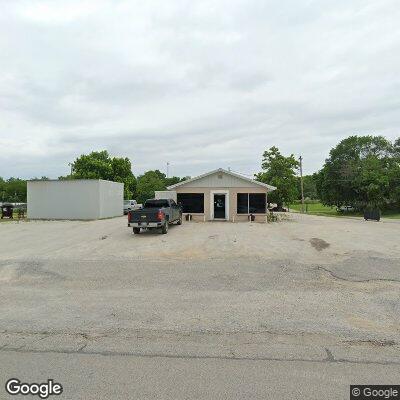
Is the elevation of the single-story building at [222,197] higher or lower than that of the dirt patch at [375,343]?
higher

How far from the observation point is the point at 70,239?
1848 cm

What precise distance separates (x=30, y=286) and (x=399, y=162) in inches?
2269

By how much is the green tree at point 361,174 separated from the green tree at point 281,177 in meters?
18.3

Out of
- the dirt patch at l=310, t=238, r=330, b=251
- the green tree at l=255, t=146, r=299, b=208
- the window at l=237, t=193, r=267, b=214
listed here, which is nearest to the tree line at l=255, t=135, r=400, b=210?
the green tree at l=255, t=146, r=299, b=208

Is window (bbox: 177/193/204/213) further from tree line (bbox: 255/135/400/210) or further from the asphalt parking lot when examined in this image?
tree line (bbox: 255/135/400/210)

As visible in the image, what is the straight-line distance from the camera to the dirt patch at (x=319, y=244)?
15078 millimetres

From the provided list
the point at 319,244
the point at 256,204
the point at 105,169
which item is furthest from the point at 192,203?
the point at 105,169

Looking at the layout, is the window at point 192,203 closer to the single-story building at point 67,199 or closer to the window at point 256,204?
the window at point 256,204

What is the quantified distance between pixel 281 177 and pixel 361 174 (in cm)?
2082

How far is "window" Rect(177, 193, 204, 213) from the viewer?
28797 mm

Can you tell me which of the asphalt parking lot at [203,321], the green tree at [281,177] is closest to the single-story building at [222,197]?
the green tree at [281,177]

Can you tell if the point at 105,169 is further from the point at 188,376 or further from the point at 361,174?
the point at 188,376

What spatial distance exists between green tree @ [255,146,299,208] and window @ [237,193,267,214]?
7630 millimetres

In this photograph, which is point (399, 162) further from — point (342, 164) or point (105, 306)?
point (105, 306)
